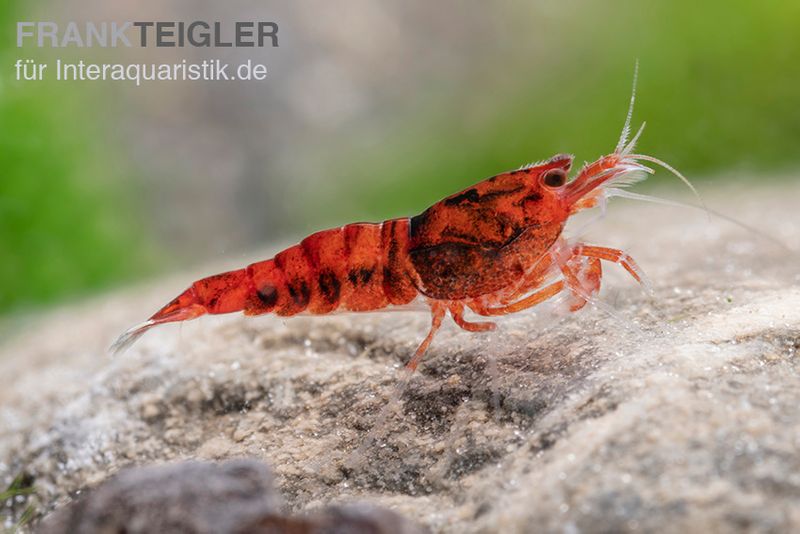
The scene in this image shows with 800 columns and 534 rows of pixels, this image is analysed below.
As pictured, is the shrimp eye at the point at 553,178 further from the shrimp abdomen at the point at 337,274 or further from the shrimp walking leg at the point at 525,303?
the shrimp abdomen at the point at 337,274

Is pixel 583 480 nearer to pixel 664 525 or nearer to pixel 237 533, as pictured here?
pixel 664 525

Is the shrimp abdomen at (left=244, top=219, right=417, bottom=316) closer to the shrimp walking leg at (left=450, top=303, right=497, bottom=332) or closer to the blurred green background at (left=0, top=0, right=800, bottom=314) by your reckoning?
the shrimp walking leg at (left=450, top=303, right=497, bottom=332)

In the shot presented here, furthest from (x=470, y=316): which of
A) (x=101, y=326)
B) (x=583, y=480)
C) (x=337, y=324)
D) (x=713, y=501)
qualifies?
(x=101, y=326)

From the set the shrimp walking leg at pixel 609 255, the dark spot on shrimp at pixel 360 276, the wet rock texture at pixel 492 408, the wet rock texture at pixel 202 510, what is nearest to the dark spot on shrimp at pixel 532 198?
the shrimp walking leg at pixel 609 255

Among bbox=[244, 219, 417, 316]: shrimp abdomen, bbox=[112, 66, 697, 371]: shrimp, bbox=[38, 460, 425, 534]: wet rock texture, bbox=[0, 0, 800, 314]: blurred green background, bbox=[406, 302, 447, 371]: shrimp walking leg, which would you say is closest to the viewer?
bbox=[38, 460, 425, 534]: wet rock texture

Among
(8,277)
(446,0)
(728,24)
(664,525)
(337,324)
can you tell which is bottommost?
(664,525)

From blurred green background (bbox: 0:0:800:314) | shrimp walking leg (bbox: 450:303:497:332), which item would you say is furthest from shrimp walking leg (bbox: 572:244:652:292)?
blurred green background (bbox: 0:0:800:314)

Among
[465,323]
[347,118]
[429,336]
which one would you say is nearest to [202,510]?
[429,336]
